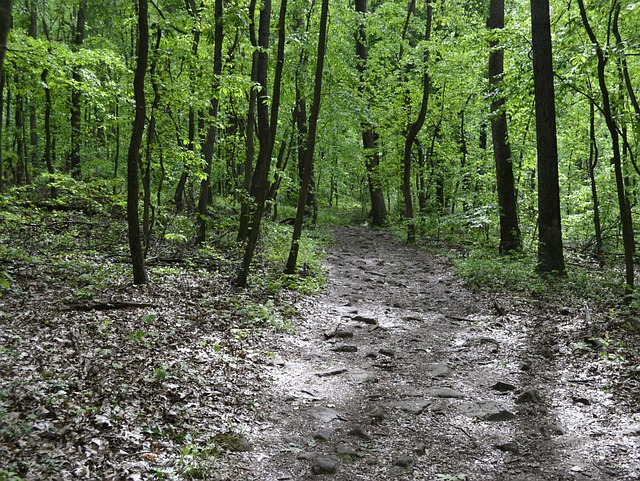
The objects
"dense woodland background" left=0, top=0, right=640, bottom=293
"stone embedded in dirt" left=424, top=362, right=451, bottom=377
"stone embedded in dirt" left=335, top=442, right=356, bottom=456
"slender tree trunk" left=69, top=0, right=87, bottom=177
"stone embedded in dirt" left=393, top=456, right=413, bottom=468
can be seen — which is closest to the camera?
"stone embedded in dirt" left=393, top=456, right=413, bottom=468

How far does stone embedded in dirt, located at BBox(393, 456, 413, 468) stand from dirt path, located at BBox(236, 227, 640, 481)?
0.01 m

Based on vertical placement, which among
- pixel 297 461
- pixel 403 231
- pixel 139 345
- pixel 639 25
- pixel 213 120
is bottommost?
pixel 297 461

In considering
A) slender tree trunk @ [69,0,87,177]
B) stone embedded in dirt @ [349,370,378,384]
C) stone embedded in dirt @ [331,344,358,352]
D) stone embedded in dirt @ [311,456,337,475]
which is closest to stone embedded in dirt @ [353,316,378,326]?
stone embedded in dirt @ [331,344,358,352]

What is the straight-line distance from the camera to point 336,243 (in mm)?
18531

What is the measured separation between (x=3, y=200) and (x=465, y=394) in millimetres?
11401

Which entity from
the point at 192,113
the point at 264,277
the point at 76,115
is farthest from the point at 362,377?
the point at 76,115

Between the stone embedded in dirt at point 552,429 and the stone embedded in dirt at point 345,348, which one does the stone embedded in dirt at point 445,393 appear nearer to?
the stone embedded in dirt at point 552,429

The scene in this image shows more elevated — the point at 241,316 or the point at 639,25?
the point at 639,25

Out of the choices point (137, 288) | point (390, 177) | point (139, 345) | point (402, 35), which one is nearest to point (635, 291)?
point (139, 345)

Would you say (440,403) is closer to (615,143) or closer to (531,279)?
(531,279)

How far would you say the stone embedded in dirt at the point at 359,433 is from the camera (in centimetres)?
486

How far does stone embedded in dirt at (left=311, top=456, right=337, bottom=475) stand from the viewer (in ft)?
13.9

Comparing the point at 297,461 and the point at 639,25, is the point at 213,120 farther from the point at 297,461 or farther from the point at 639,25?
the point at 639,25

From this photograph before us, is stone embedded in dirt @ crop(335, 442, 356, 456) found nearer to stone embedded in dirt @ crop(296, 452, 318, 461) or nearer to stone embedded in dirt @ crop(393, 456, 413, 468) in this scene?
stone embedded in dirt @ crop(296, 452, 318, 461)
